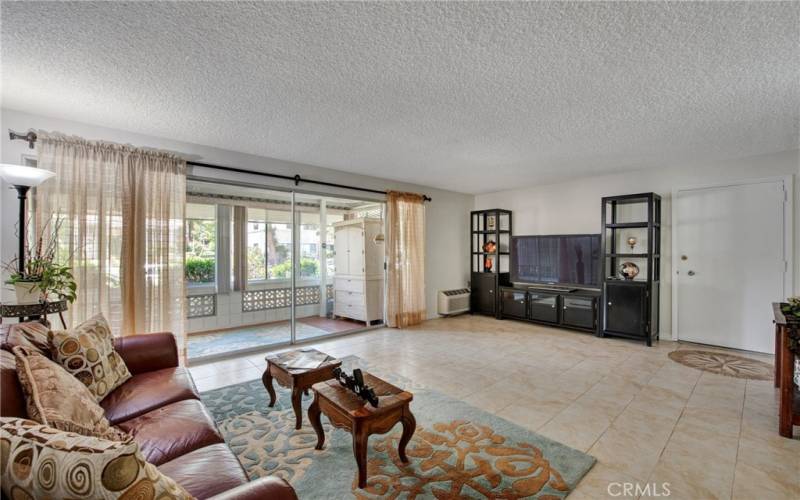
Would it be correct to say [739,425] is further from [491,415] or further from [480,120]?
[480,120]

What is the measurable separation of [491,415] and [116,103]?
12.4ft

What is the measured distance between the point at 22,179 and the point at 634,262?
655 centimetres

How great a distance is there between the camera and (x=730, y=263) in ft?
13.4

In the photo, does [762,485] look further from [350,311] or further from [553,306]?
[350,311]

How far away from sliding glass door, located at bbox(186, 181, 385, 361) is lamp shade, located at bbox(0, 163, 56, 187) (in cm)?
218

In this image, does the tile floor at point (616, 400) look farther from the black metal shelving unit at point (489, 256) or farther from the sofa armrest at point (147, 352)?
the black metal shelving unit at point (489, 256)

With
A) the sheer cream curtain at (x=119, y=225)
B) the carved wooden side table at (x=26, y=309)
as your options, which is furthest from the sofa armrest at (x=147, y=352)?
the sheer cream curtain at (x=119, y=225)

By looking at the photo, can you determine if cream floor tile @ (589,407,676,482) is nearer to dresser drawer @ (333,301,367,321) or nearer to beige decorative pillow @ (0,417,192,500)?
beige decorative pillow @ (0,417,192,500)

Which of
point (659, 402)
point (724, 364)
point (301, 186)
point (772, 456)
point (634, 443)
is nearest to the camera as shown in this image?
point (772, 456)

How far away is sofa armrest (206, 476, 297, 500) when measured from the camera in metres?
0.95

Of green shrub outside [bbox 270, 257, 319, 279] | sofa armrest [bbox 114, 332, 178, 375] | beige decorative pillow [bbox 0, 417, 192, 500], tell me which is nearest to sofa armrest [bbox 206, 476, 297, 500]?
beige decorative pillow [bbox 0, 417, 192, 500]

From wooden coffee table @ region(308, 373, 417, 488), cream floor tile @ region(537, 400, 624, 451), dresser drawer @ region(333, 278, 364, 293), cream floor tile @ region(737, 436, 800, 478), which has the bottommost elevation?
cream floor tile @ region(537, 400, 624, 451)

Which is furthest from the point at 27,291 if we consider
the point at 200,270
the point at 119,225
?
the point at 200,270

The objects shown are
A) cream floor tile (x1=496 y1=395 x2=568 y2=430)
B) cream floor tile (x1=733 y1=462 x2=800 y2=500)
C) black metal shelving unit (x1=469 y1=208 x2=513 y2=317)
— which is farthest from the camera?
black metal shelving unit (x1=469 y1=208 x2=513 y2=317)
